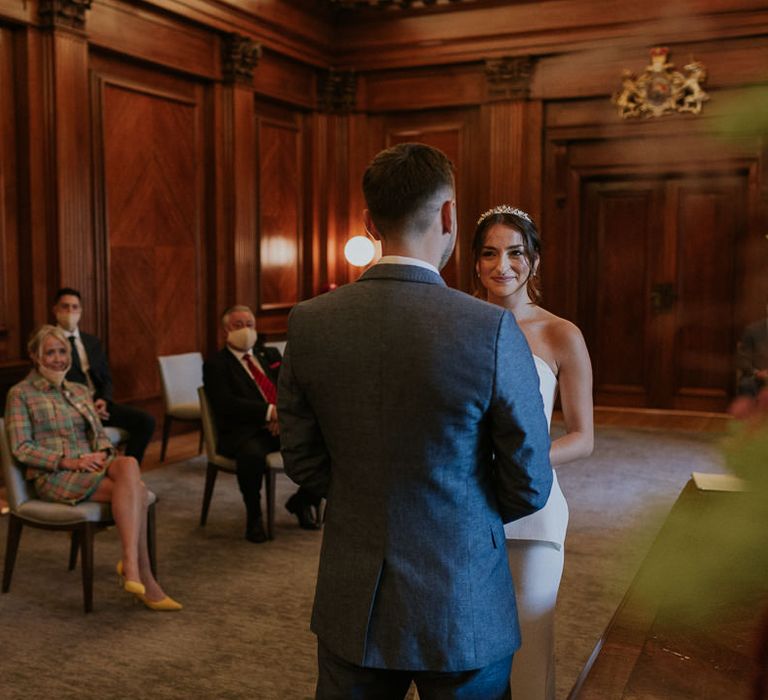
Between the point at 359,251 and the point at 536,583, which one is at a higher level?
the point at 359,251

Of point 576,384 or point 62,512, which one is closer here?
point 576,384

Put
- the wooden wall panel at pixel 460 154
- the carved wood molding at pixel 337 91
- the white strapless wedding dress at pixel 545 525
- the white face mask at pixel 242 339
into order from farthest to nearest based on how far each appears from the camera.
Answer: the carved wood molding at pixel 337 91
the wooden wall panel at pixel 460 154
the white face mask at pixel 242 339
the white strapless wedding dress at pixel 545 525

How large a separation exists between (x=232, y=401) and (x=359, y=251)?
4831 mm

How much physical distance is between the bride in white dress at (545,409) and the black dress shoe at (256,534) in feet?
9.48

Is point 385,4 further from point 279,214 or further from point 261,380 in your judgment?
point 261,380

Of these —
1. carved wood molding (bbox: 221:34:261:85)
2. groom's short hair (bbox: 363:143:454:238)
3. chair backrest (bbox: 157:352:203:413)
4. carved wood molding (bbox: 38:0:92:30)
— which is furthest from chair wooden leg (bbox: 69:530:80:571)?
carved wood molding (bbox: 221:34:261:85)

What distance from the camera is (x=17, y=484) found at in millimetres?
4145

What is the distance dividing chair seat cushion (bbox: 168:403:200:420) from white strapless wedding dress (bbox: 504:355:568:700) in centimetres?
488

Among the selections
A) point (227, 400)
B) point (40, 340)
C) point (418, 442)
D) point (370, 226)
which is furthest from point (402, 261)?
point (227, 400)

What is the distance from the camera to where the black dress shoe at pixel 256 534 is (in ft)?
16.8

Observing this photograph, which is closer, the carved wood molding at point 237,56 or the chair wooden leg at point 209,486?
the chair wooden leg at point 209,486

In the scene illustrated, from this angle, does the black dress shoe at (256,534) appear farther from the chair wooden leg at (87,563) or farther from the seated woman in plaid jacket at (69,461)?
the chair wooden leg at (87,563)

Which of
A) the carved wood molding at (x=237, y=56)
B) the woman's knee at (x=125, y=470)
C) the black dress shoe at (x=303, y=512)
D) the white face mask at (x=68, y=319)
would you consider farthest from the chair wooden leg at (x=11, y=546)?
the carved wood molding at (x=237, y=56)

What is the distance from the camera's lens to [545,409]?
234cm
